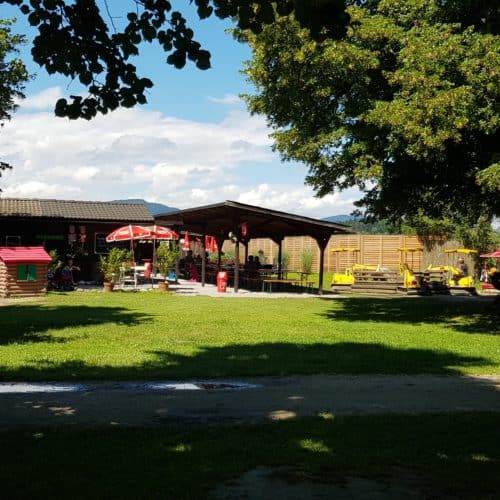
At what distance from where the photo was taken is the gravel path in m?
6.09

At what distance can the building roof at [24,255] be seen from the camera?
2091 cm

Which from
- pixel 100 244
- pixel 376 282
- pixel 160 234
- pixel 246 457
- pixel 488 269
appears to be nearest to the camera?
pixel 246 457

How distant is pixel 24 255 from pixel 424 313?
12389 millimetres

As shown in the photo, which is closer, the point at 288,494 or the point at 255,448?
the point at 288,494

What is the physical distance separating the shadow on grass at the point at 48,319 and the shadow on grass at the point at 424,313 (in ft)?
16.5

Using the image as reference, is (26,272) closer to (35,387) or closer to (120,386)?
(35,387)

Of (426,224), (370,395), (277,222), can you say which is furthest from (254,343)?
(426,224)

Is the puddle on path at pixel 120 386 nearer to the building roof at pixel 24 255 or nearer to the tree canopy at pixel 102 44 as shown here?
the tree canopy at pixel 102 44

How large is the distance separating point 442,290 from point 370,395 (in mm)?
19130

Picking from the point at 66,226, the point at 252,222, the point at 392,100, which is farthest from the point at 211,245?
the point at 392,100

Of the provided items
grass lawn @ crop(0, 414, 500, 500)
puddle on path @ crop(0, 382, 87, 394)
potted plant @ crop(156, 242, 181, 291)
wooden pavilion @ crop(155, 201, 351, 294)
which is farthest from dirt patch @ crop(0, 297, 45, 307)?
grass lawn @ crop(0, 414, 500, 500)

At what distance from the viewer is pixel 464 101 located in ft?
41.0

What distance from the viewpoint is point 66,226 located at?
2916 cm

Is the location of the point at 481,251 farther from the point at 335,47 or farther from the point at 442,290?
the point at 335,47
